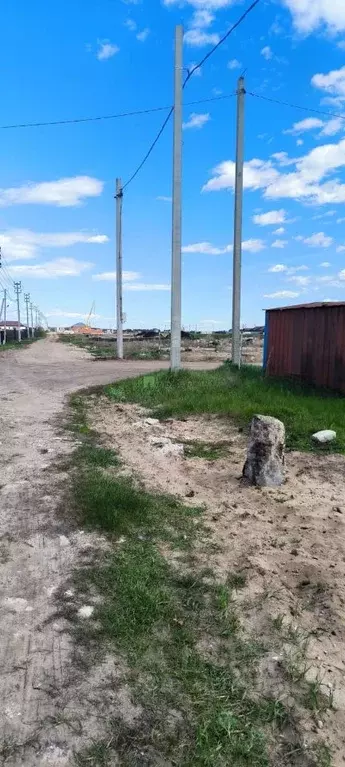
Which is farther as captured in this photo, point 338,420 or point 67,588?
point 338,420

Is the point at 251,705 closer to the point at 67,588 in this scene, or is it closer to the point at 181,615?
the point at 181,615

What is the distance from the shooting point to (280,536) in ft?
13.5

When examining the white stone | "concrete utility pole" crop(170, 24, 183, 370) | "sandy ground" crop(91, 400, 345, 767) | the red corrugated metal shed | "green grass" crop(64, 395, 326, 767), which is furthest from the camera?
"concrete utility pole" crop(170, 24, 183, 370)

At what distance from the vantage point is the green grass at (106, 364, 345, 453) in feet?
24.7

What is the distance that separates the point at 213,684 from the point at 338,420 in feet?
19.1

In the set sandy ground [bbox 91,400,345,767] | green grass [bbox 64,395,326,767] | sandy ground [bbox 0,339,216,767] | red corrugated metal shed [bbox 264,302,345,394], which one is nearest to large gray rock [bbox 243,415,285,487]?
sandy ground [bbox 91,400,345,767]

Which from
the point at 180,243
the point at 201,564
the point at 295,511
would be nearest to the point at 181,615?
the point at 201,564

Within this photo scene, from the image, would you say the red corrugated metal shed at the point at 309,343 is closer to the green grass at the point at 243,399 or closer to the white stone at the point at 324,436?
the green grass at the point at 243,399

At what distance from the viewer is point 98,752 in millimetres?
2039

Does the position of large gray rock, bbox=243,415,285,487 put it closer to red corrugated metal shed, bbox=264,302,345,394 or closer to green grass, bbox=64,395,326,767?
green grass, bbox=64,395,326,767

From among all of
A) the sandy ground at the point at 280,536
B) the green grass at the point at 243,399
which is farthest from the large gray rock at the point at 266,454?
the green grass at the point at 243,399

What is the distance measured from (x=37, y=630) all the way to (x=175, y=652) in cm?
75

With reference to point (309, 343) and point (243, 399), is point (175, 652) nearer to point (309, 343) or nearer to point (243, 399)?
point (243, 399)

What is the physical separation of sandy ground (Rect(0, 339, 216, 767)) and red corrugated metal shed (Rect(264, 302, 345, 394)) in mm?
5982
